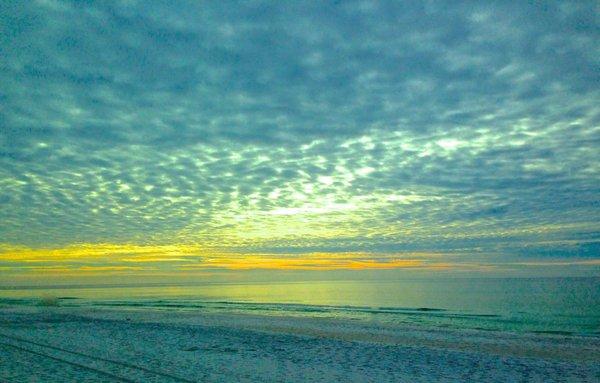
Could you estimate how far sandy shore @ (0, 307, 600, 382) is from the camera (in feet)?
56.5

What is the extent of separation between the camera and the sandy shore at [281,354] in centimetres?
1722

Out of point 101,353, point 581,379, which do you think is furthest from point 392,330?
point 101,353

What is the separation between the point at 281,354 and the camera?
2269 centimetres

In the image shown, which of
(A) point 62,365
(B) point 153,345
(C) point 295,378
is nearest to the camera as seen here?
(C) point 295,378

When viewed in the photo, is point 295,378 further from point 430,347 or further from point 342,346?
point 430,347

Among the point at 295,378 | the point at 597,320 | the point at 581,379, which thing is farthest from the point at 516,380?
the point at 597,320

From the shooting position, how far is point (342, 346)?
25.9 meters

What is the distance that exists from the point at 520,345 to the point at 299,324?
18262mm

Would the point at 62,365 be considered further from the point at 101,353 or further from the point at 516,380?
the point at 516,380

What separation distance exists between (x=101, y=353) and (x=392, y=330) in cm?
2245

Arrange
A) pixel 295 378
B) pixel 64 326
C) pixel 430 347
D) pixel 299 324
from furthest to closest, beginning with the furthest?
pixel 299 324
pixel 64 326
pixel 430 347
pixel 295 378

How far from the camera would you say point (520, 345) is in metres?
28.4

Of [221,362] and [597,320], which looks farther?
[597,320]

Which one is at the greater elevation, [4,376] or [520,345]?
[4,376]
